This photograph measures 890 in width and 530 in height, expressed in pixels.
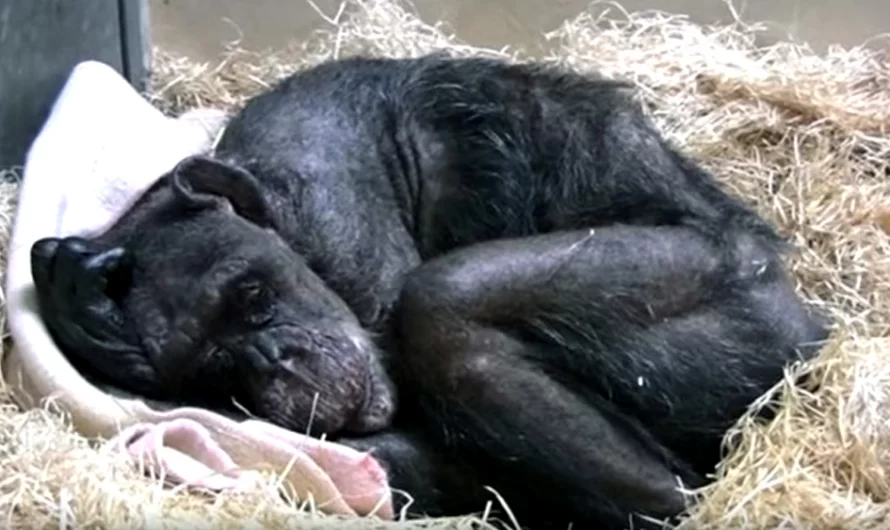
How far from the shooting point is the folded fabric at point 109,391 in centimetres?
278

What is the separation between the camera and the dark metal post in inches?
137

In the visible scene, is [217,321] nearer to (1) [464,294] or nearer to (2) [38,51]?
(1) [464,294]

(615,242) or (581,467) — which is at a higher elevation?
(615,242)

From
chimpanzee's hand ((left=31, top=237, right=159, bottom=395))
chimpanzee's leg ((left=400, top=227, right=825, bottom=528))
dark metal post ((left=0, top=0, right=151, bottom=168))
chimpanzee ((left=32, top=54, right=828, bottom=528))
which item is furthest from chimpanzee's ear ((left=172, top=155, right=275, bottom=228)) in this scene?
dark metal post ((left=0, top=0, right=151, bottom=168))

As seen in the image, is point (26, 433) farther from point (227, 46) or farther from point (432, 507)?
point (227, 46)

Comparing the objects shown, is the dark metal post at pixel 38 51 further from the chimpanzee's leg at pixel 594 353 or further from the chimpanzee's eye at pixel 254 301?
the chimpanzee's leg at pixel 594 353

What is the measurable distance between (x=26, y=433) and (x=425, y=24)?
5.72ft

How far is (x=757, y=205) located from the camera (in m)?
3.64

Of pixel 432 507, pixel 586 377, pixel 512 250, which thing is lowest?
pixel 432 507

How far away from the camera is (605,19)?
13.8 ft

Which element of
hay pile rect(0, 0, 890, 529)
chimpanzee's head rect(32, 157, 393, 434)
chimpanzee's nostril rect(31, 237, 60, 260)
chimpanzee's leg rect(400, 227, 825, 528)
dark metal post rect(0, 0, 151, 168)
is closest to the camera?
hay pile rect(0, 0, 890, 529)

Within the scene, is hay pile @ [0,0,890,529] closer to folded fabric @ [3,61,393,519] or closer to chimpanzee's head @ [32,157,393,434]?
folded fabric @ [3,61,393,519]

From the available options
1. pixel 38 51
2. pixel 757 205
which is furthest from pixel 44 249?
pixel 757 205

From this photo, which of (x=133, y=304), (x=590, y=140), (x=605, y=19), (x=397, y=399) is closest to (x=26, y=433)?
(x=133, y=304)
